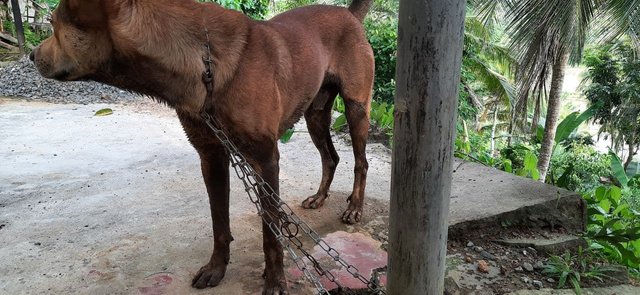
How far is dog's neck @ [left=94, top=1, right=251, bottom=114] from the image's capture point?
A: 92.0 inches

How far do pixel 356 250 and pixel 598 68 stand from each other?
1532 cm

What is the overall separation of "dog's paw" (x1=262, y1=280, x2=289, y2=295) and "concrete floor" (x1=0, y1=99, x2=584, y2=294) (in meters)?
0.13

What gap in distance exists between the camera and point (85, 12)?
224 cm

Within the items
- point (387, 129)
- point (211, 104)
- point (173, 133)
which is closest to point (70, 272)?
point (211, 104)

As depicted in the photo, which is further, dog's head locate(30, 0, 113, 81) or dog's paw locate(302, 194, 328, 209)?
dog's paw locate(302, 194, 328, 209)

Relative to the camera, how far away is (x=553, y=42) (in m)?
9.18

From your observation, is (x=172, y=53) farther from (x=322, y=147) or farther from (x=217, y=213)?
(x=322, y=147)

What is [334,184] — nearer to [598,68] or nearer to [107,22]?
[107,22]

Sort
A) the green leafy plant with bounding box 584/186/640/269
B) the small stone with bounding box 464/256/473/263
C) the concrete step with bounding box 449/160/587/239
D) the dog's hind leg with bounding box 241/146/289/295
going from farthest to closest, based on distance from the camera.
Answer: the green leafy plant with bounding box 584/186/640/269
the concrete step with bounding box 449/160/587/239
the small stone with bounding box 464/256/473/263
the dog's hind leg with bounding box 241/146/289/295

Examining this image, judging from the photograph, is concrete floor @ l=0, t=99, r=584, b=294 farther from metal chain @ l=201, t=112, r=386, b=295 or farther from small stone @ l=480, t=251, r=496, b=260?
metal chain @ l=201, t=112, r=386, b=295

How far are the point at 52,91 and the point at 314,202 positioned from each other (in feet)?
27.9

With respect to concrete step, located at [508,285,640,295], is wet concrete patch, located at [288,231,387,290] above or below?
above

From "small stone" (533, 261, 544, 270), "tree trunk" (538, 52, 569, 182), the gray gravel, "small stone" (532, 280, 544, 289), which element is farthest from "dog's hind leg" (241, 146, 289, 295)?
"tree trunk" (538, 52, 569, 182)

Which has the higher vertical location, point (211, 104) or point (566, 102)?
point (211, 104)
